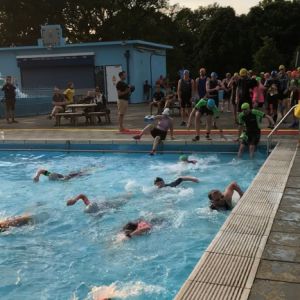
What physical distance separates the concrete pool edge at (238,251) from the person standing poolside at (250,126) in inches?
140

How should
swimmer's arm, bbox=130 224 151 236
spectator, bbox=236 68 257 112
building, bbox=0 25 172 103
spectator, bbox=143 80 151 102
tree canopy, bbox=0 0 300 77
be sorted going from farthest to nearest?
tree canopy, bbox=0 0 300 77 < spectator, bbox=143 80 151 102 < building, bbox=0 25 172 103 < spectator, bbox=236 68 257 112 < swimmer's arm, bbox=130 224 151 236

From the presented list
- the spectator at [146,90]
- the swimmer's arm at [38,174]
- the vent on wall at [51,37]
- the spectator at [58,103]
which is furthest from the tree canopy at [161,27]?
the swimmer's arm at [38,174]

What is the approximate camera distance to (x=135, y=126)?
588 inches

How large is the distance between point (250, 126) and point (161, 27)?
124 feet

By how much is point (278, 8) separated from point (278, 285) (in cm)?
4516

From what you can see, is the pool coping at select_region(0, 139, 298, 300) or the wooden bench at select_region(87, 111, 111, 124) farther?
the wooden bench at select_region(87, 111, 111, 124)

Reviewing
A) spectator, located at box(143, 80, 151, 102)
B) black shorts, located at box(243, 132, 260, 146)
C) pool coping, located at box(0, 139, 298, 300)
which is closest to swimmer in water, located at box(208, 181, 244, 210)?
pool coping, located at box(0, 139, 298, 300)

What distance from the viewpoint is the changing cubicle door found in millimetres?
25734

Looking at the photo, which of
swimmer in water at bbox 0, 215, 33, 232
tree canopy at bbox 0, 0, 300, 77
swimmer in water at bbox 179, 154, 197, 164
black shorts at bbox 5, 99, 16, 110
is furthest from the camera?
tree canopy at bbox 0, 0, 300, 77

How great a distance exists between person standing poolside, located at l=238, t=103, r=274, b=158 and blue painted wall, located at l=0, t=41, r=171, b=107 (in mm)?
15676

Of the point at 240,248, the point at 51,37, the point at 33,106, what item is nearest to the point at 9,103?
the point at 33,106

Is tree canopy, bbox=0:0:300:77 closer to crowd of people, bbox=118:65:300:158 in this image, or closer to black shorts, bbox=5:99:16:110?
black shorts, bbox=5:99:16:110

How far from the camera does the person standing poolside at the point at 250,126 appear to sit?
1009cm

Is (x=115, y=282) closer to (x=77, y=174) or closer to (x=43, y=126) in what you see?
(x=77, y=174)
